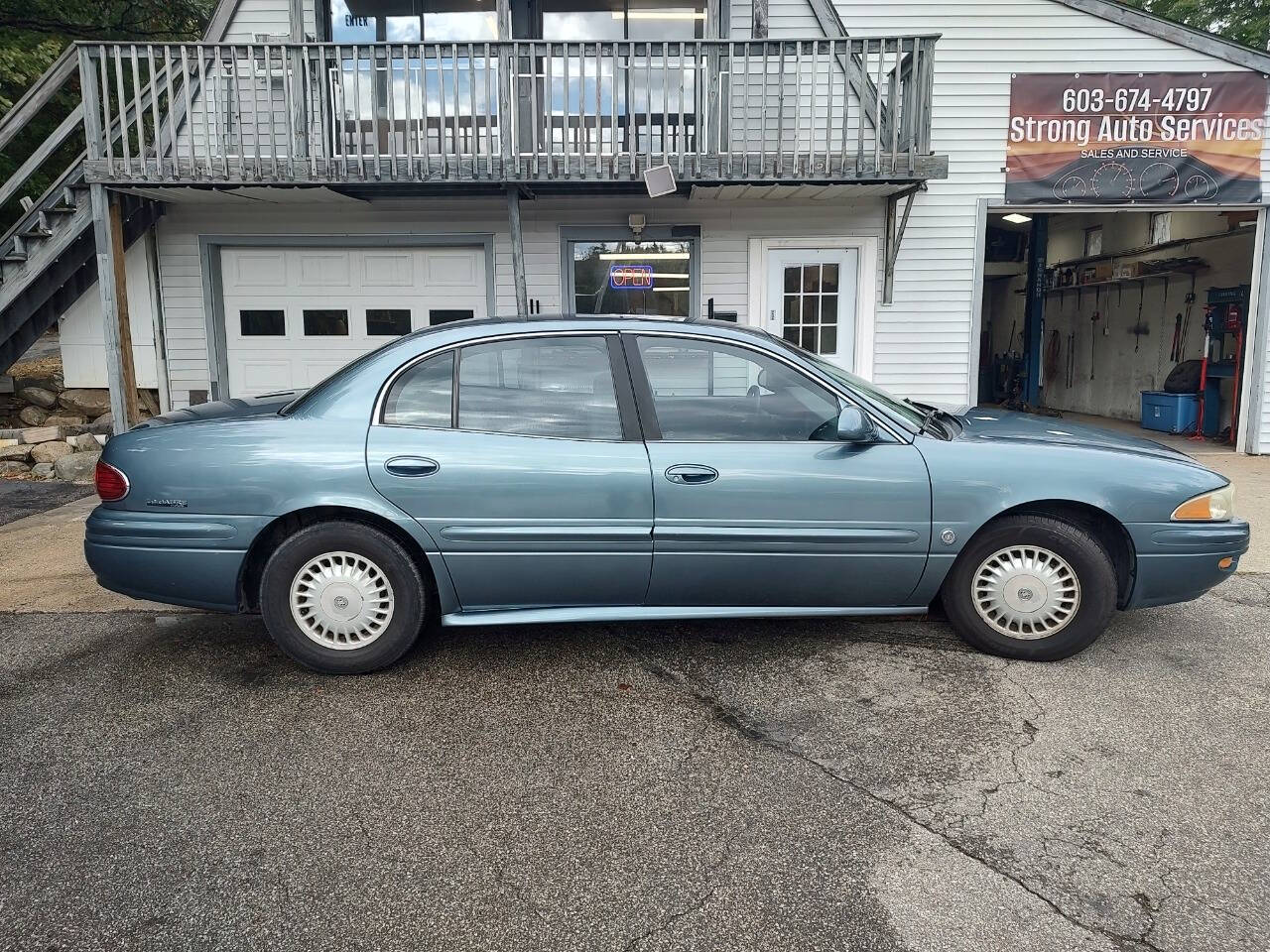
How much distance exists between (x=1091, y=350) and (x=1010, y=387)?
1.74 metres

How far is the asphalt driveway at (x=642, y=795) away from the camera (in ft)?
7.54

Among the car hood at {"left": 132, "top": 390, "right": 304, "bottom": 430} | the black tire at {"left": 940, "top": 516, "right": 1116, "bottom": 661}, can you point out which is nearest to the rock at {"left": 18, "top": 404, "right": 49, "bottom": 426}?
the car hood at {"left": 132, "top": 390, "right": 304, "bottom": 430}

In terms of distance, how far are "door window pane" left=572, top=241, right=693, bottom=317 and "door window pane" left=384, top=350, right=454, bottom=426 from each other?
594 cm

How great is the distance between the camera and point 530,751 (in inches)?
126

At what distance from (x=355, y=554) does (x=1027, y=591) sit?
2.92 m

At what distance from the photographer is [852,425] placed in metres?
3.68

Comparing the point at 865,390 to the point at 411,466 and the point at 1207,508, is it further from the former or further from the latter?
the point at 411,466

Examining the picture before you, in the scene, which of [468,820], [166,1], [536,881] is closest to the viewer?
[536,881]

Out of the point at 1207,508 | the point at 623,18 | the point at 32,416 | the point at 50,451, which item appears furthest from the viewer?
the point at 32,416

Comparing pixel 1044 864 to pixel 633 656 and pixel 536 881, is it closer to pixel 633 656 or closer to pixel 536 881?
pixel 536 881

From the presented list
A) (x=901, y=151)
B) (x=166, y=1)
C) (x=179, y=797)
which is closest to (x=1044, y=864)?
(x=179, y=797)

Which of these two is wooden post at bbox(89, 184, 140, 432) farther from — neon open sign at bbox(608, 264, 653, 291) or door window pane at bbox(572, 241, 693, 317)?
neon open sign at bbox(608, 264, 653, 291)

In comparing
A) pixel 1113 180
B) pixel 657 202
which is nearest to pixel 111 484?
pixel 657 202

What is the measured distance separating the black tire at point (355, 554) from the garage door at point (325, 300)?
Answer: 6327mm
